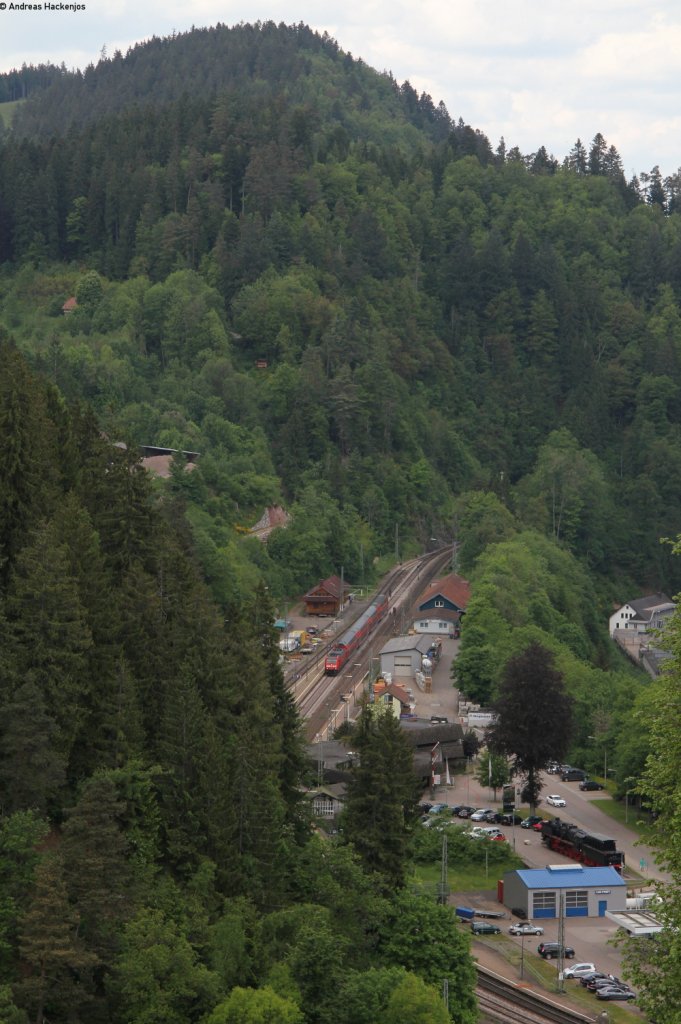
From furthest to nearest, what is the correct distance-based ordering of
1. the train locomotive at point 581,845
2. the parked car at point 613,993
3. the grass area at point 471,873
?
the train locomotive at point 581,845 → the grass area at point 471,873 → the parked car at point 613,993

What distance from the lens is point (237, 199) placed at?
138500mm

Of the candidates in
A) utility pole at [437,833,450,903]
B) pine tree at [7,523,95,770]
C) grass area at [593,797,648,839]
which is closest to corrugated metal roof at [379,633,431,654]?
grass area at [593,797,648,839]

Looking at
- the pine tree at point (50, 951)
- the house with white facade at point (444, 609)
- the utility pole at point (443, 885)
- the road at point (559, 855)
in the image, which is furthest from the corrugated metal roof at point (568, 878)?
the house with white facade at point (444, 609)

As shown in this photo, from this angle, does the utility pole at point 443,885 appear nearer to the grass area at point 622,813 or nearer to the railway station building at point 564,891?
the railway station building at point 564,891

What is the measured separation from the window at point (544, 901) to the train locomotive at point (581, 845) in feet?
14.8

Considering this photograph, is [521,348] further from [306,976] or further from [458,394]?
[306,976]

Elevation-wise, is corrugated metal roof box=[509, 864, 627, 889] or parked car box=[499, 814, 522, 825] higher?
corrugated metal roof box=[509, 864, 627, 889]

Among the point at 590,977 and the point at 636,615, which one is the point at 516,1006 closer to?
the point at 590,977

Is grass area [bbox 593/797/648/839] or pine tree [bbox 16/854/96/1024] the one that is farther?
grass area [bbox 593/797/648/839]

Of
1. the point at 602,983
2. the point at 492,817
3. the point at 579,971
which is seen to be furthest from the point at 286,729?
the point at 492,817

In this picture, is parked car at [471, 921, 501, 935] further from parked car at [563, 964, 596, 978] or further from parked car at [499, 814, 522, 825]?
parked car at [499, 814, 522, 825]

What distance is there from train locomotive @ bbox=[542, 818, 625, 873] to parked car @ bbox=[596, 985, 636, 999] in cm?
1147

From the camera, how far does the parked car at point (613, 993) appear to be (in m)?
45.8

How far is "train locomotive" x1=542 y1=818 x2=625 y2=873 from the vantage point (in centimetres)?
5769
